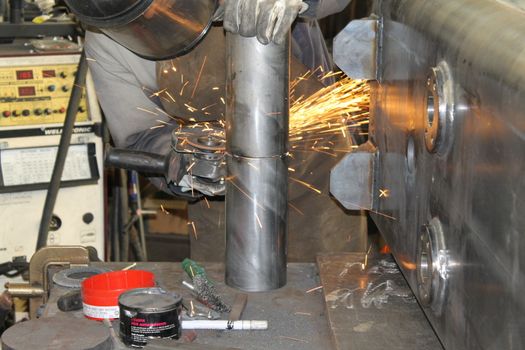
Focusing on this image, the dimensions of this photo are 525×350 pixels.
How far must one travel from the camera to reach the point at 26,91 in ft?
9.96

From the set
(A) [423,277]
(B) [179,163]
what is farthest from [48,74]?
(A) [423,277]

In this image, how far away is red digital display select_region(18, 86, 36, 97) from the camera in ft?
9.93

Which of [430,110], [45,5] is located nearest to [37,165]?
[45,5]

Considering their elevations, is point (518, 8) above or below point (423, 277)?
above

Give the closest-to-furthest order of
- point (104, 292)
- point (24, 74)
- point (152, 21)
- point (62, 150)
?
point (104, 292), point (152, 21), point (62, 150), point (24, 74)

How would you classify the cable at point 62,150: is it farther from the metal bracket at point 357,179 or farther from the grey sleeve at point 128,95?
the metal bracket at point 357,179

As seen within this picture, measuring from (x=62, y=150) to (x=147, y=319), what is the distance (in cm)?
159

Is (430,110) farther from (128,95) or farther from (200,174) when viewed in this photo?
(128,95)

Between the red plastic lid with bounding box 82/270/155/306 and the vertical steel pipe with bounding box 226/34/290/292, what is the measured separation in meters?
0.20

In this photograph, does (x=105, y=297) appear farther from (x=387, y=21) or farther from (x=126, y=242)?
(x=126, y=242)

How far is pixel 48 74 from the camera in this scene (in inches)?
121

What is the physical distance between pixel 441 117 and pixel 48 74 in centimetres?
226

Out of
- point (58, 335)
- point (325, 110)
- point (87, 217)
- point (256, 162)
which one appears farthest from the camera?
point (87, 217)

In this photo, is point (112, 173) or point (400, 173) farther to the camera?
point (112, 173)
